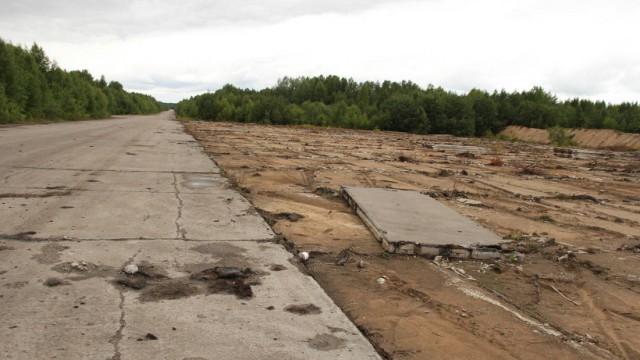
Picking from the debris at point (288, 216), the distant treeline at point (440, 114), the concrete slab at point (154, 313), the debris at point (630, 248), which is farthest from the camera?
the distant treeline at point (440, 114)

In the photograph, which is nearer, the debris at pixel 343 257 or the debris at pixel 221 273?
the debris at pixel 221 273

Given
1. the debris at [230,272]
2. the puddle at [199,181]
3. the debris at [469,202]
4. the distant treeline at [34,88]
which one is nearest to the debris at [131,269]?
the debris at [230,272]

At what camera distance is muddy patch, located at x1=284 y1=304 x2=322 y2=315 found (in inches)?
133

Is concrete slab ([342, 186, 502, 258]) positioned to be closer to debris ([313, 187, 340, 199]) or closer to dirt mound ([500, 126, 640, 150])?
debris ([313, 187, 340, 199])

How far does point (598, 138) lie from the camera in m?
54.9

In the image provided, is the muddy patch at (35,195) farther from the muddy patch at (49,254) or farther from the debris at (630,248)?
the debris at (630,248)

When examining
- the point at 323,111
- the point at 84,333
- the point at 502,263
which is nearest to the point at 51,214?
the point at 84,333

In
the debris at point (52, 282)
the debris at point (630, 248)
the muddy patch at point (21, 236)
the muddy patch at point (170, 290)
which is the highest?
the debris at point (52, 282)

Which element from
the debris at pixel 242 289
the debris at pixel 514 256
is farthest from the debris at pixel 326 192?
the debris at pixel 242 289

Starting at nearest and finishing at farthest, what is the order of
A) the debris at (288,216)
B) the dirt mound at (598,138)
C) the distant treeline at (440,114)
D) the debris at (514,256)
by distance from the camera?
the debris at (514,256), the debris at (288,216), the dirt mound at (598,138), the distant treeline at (440,114)

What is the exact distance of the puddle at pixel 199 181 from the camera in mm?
8627

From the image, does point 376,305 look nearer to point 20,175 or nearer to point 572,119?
point 20,175

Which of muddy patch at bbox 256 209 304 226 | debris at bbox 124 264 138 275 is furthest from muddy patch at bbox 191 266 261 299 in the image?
muddy patch at bbox 256 209 304 226

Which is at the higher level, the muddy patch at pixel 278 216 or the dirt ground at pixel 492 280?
the muddy patch at pixel 278 216
